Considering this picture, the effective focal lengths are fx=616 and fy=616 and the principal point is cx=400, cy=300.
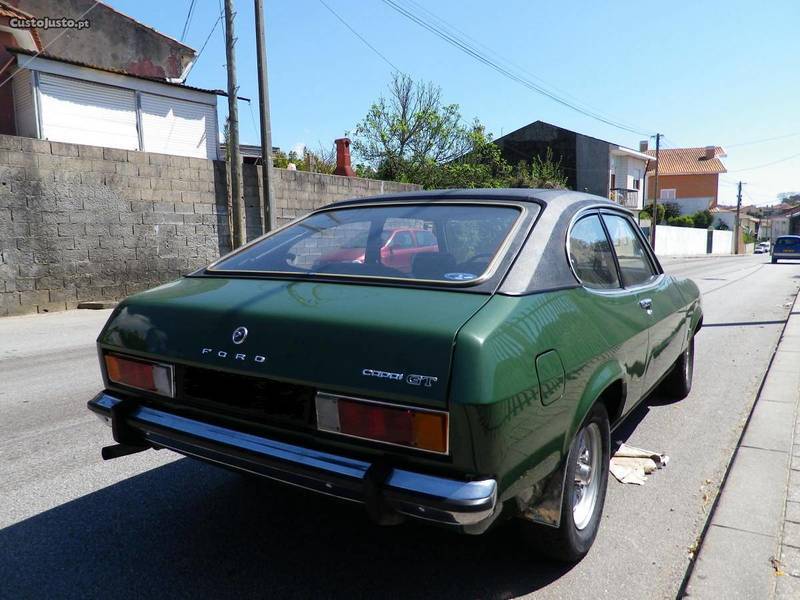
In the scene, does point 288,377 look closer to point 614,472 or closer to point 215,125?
point 614,472

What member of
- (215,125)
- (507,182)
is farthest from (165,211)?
(507,182)

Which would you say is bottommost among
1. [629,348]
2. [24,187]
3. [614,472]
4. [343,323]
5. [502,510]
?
[614,472]

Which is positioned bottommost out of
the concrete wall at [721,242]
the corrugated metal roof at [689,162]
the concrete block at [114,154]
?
the concrete wall at [721,242]

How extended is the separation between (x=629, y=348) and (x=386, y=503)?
5.51 ft

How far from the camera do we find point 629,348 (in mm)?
3092

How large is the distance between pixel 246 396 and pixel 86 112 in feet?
50.6

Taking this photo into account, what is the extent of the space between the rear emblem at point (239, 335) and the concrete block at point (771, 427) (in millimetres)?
3465

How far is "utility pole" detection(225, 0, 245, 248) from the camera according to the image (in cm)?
1401

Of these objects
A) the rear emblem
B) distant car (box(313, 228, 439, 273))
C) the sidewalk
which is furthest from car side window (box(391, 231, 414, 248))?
the sidewalk

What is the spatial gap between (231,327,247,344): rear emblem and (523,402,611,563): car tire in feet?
4.40

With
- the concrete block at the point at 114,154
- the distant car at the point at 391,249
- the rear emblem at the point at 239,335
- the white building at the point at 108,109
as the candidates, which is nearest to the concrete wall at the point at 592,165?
the white building at the point at 108,109

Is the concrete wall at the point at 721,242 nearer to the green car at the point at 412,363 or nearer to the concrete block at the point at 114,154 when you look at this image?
the concrete block at the point at 114,154

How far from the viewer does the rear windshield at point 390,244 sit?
8.70ft

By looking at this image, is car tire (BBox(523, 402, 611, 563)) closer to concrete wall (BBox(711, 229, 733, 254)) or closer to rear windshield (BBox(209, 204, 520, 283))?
rear windshield (BBox(209, 204, 520, 283))
